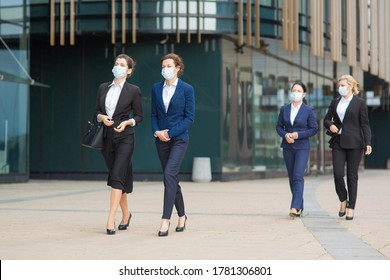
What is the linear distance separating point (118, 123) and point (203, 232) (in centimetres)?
157

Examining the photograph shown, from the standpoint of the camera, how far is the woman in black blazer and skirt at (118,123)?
9219mm

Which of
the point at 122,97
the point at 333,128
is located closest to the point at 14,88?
the point at 333,128

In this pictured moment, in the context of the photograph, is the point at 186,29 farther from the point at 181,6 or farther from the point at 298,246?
the point at 298,246

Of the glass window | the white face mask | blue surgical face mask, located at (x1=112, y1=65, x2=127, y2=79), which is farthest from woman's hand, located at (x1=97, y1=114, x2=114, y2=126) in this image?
the glass window

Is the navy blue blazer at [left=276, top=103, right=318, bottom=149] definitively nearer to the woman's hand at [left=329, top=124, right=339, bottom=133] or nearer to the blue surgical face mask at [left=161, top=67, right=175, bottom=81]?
the woman's hand at [left=329, top=124, right=339, bottom=133]

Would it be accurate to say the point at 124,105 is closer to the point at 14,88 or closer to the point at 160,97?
the point at 160,97

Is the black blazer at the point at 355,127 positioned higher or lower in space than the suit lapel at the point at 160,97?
lower

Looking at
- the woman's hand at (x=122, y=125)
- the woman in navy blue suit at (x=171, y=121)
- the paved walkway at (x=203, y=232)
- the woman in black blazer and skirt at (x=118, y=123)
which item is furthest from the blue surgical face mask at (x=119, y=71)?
the paved walkway at (x=203, y=232)

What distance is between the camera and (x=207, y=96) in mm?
25453

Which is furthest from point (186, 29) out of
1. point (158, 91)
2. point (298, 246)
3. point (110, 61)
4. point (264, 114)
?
point (298, 246)

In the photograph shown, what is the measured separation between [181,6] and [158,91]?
1577 cm

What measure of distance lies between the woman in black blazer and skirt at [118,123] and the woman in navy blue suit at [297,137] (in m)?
2.93

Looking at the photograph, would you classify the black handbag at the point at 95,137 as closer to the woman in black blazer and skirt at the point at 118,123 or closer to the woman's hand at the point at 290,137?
the woman in black blazer and skirt at the point at 118,123

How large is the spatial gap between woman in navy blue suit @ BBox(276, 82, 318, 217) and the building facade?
1251 cm
